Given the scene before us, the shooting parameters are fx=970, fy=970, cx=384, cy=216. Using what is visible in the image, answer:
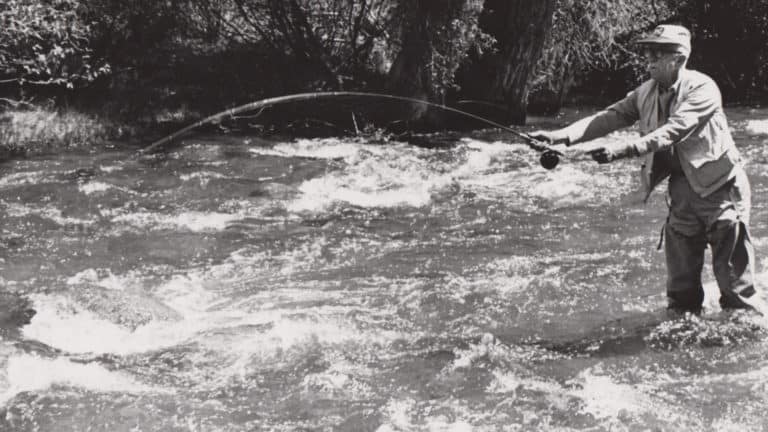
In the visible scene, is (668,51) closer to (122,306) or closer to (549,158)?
(549,158)

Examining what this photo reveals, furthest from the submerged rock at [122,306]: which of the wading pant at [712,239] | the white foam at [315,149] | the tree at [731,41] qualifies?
the tree at [731,41]

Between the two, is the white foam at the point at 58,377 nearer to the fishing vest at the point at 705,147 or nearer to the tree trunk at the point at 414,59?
the fishing vest at the point at 705,147

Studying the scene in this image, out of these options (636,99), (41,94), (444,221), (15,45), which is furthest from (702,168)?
(41,94)

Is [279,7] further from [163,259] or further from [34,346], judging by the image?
[34,346]

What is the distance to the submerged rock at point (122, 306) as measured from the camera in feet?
20.7

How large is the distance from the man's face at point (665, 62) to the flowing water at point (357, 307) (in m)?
1.54

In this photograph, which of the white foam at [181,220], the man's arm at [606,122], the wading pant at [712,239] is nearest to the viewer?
the wading pant at [712,239]

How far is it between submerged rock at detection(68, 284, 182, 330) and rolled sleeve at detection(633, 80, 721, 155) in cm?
325

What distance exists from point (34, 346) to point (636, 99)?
395 centimetres

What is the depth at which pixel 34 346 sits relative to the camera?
590 cm

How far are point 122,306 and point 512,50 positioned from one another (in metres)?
8.72

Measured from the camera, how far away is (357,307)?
6672 mm

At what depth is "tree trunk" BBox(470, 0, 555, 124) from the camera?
13.6m

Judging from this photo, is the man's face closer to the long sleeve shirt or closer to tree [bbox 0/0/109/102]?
the long sleeve shirt
